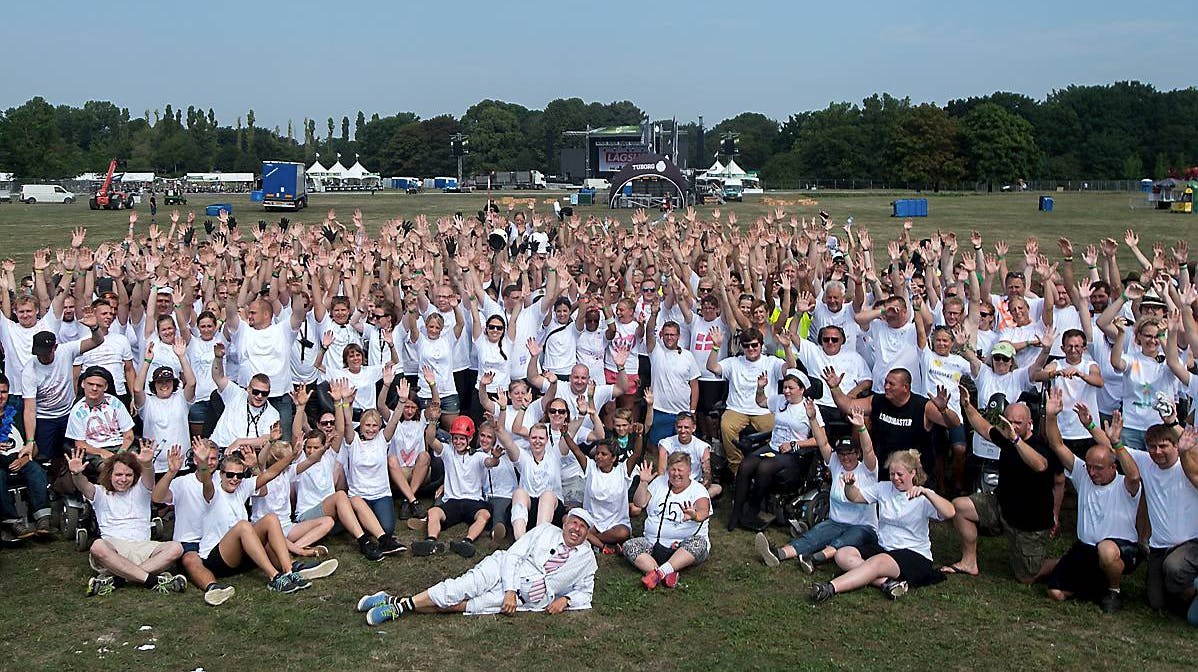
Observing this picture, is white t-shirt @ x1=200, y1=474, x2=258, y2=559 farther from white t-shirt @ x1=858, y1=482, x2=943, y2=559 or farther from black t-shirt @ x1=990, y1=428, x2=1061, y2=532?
black t-shirt @ x1=990, y1=428, x2=1061, y2=532

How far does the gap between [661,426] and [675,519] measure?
2269mm

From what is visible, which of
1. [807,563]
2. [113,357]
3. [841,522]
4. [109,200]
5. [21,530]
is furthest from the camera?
[109,200]

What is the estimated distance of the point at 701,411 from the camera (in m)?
10.9

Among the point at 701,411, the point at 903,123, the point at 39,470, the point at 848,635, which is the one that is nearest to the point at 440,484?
the point at 701,411

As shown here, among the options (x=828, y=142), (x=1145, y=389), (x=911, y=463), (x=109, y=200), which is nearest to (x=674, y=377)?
(x=911, y=463)

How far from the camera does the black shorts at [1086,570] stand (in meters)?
7.48

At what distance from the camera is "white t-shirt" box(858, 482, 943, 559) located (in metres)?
7.94

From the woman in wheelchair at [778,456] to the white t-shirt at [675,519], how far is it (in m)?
1.01

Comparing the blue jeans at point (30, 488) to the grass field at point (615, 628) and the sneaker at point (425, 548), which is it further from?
the sneaker at point (425, 548)

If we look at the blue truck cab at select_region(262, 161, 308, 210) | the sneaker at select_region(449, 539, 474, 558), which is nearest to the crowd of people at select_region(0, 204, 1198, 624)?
the sneaker at select_region(449, 539, 474, 558)

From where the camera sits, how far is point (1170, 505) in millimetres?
7254

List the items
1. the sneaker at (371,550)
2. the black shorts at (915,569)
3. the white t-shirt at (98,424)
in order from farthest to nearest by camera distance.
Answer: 1. the white t-shirt at (98,424)
2. the sneaker at (371,550)
3. the black shorts at (915,569)

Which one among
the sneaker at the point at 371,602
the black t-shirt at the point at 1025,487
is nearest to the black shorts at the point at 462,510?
the sneaker at the point at 371,602

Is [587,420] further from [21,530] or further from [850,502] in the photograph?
[21,530]
